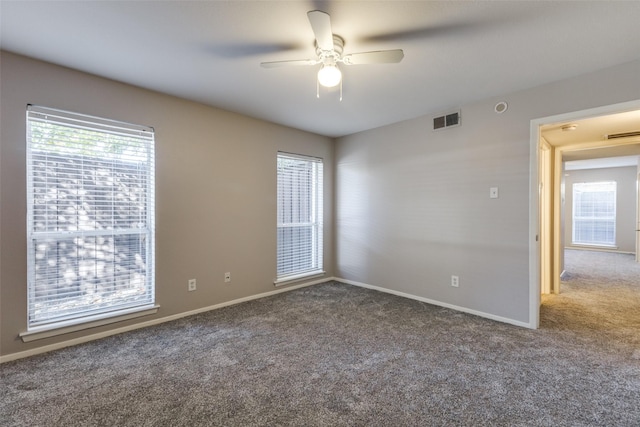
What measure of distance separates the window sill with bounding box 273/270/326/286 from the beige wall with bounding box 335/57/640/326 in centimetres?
43

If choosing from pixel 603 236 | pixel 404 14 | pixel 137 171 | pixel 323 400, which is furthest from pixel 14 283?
pixel 603 236

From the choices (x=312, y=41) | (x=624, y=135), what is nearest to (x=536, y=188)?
(x=624, y=135)

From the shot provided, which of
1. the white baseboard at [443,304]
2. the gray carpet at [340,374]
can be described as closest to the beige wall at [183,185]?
the gray carpet at [340,374]

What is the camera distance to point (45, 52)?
2275mm

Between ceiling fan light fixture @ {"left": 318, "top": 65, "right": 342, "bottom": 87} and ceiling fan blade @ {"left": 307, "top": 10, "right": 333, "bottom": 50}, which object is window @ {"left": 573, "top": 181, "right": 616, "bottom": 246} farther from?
ceiling fan blade @ {"left": 307, "top": 10, "right": 333, "bottom": 50}

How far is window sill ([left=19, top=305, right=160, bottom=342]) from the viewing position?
2.39 m

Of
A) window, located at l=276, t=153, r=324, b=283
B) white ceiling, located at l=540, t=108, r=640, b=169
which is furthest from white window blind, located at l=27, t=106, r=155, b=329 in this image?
white ceiling, located at l=540, t=108, r=640, b=169

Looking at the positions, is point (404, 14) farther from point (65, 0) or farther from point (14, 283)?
point (14, 283)

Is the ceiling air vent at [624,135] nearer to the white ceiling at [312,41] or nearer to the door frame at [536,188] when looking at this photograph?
the door frame at [536,188]

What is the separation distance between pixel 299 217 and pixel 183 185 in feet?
5.98

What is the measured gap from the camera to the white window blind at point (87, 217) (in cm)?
243

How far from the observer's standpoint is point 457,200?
137 inches

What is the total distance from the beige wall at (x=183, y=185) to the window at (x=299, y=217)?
0.19 meters

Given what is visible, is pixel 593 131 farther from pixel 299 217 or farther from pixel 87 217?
pixel 87 217
